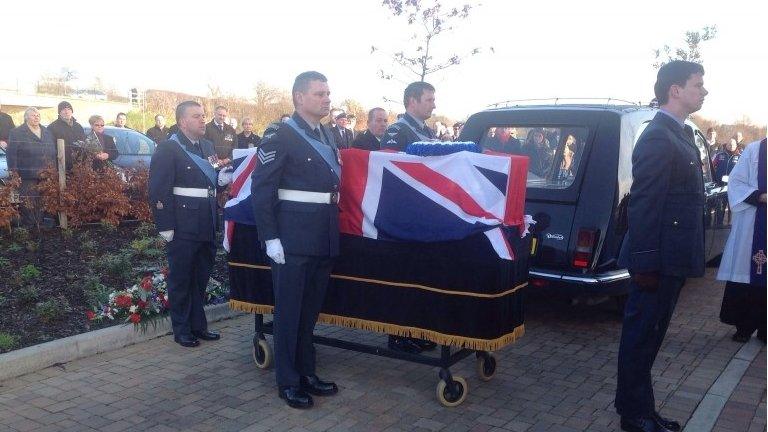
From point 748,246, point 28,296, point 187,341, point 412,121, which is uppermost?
point 412,121

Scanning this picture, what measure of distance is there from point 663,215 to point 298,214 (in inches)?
81.8

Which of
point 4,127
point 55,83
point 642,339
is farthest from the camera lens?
point 55,83

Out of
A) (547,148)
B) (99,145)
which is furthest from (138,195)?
(547,148)

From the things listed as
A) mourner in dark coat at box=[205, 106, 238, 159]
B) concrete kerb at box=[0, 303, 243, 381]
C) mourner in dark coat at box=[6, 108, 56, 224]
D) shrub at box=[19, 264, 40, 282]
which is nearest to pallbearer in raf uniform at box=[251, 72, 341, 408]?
concrete kerb at box=[0, 303, 243, 381]

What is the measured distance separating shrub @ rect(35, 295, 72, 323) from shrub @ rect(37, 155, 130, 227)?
2771 millimetres

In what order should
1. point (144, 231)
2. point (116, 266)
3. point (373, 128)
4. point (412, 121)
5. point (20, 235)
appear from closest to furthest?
1. point (412, 121)
2. point (116, 266)
3. point (373, 128)
4. point (20, 235)
5. point (144, 231)

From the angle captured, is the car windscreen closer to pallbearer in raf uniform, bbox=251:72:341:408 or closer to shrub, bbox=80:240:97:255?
shrub, bbox=80:240:97:255

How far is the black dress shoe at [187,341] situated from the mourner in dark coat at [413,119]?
2197 mm

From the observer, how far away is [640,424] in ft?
12.3

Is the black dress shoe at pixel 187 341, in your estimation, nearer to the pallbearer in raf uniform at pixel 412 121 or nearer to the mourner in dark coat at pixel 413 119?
the pallbearer in raf uniform at pixel 412 121

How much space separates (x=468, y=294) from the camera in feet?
13.1

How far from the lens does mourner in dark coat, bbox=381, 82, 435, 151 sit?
18.0 ft

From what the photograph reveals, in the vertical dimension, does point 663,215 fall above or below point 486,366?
above

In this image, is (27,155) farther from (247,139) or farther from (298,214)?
(298,214)
